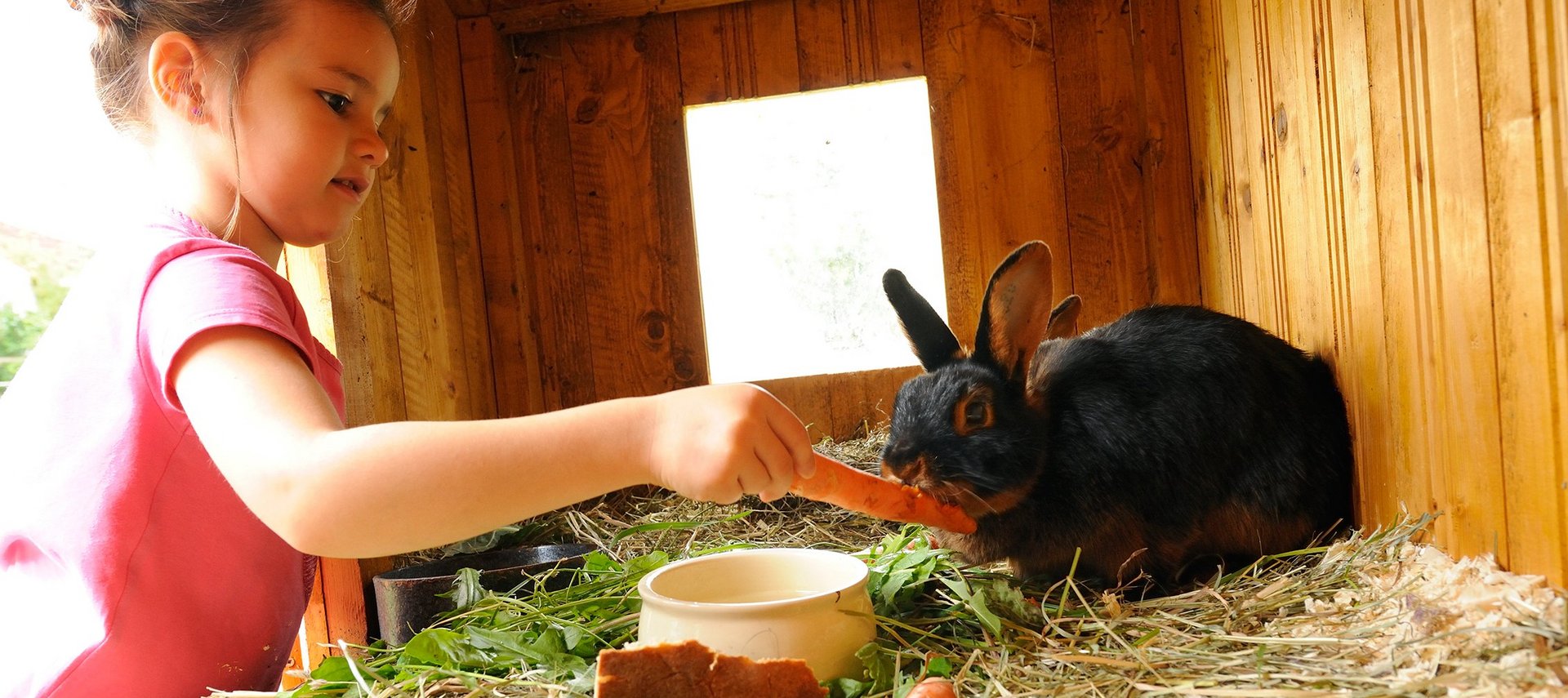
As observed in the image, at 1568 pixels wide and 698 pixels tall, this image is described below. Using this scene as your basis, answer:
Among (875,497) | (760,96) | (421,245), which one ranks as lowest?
(875,497)

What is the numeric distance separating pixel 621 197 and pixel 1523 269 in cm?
260

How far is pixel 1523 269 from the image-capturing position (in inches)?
52.2

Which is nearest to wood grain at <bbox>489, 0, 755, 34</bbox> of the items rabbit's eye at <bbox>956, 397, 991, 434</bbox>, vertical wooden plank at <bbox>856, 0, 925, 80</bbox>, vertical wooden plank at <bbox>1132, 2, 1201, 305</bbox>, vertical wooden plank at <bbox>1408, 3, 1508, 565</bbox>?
vertical wooden plank at <bbox>856, 0, 925, 80</bbox>

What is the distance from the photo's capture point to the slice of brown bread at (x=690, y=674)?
1.28 m

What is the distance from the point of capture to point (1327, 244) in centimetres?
203

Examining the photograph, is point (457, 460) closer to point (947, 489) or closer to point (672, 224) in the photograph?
point (947, 489)

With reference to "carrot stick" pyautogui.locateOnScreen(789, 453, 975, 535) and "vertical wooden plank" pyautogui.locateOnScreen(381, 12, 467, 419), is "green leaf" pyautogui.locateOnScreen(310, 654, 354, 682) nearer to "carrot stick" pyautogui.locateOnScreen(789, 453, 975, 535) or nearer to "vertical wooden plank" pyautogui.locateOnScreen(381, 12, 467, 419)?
"carrot stick" pyautogui.locateOnScreen(789, 453, 975, 535)

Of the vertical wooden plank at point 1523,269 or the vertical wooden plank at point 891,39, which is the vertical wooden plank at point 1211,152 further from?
the vertical wooden plank at point 1523,269

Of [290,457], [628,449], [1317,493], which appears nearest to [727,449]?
[628,449]

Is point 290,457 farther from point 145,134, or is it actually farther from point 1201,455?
point 1201,455

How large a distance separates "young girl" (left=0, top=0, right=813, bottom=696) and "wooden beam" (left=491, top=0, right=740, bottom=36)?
1.45 m

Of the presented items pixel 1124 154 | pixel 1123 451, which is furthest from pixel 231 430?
pixel 1124 154

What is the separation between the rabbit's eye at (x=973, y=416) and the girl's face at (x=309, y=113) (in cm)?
118

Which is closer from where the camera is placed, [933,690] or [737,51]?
[933,690]
